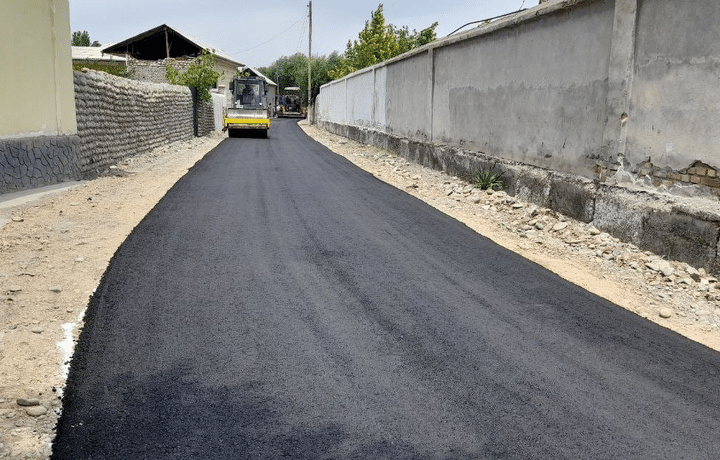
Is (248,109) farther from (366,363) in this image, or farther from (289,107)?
(289,107)

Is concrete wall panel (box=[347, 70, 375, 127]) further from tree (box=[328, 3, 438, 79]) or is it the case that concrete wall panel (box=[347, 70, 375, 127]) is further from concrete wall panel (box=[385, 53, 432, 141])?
tree (box=[328, 3, 438, 79])

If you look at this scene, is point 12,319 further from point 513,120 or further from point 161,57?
point 161,57

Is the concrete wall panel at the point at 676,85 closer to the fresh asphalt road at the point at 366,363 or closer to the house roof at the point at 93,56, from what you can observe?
the fresh asphalt road at the point at 366,363

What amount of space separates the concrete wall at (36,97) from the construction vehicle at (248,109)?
1736 cm

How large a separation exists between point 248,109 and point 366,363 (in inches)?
1074

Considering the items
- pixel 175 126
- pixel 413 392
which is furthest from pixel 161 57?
pixel 413 392

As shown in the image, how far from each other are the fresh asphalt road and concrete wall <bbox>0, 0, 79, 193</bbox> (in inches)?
192

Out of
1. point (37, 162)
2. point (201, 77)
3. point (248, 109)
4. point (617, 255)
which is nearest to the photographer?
point (617, 255)

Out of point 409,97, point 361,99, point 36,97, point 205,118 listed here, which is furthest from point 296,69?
point 36,97

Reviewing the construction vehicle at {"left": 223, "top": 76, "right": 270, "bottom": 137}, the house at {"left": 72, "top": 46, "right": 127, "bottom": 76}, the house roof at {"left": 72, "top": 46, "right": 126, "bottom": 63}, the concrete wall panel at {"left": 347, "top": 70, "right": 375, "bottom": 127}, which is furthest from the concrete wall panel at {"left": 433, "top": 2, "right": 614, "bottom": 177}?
the house roof at {"left": 72, "top": 46, "right": 126, "bottom": 63}

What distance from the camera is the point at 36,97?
1070cm

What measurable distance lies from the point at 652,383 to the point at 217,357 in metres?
2.85

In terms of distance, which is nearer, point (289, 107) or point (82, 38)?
point (289, 107)

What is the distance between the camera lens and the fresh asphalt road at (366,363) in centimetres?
313
